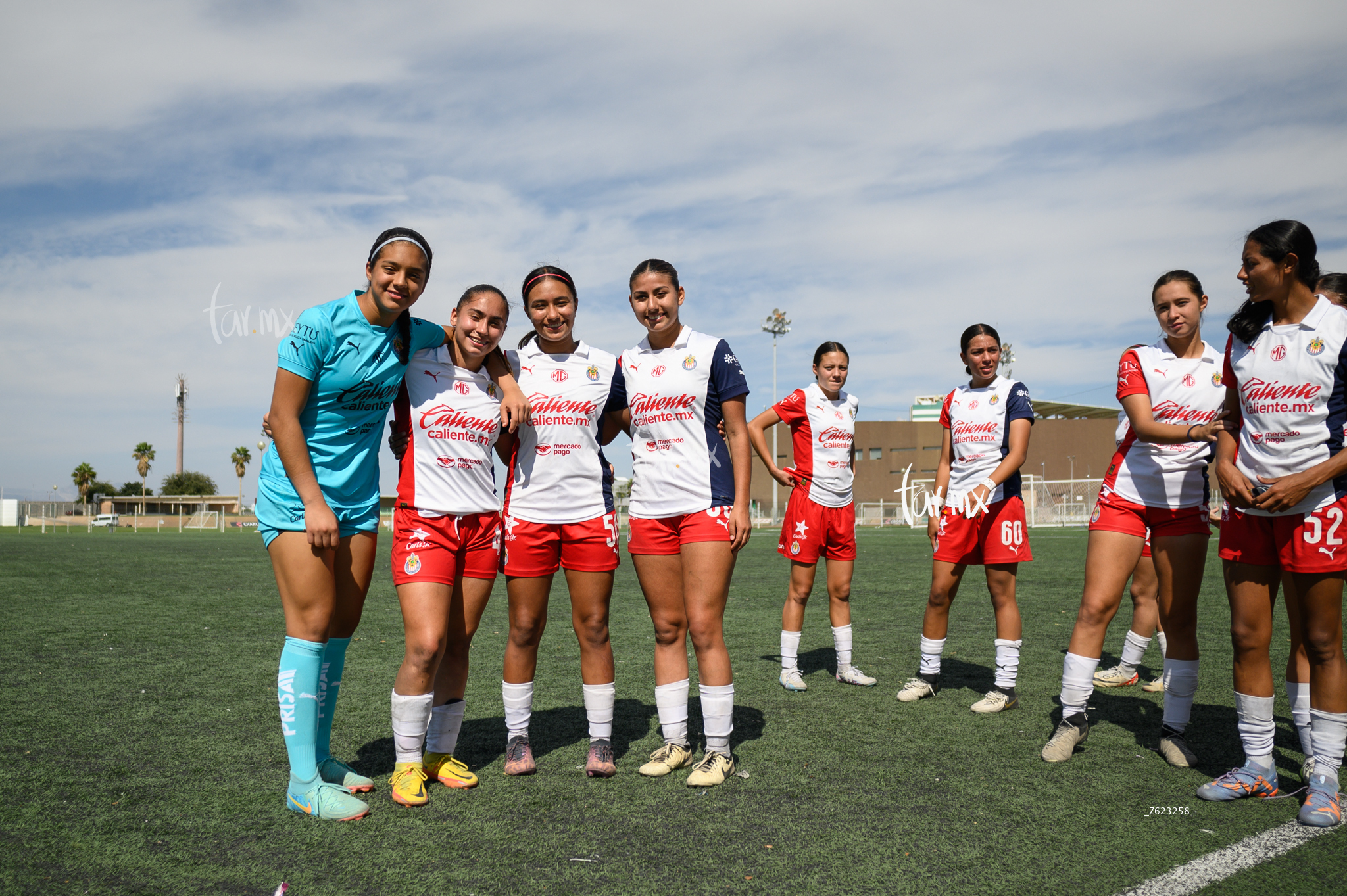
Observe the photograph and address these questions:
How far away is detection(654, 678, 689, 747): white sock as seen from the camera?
383cm

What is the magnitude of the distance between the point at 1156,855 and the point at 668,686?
78.5 inches

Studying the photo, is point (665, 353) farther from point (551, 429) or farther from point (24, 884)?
point (24, 884)

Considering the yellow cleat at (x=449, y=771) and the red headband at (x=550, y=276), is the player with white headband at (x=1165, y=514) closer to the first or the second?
the yellow cleat at (x=449, y=771)

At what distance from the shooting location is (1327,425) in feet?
10.6

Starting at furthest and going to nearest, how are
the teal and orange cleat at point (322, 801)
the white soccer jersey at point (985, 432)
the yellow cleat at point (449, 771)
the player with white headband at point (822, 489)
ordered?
1. the player with white headband at point (822, 489)
2. the white soccer jersey at point (985, 432)
3. the yellow cleat at point (449, 771)
4. the teal and orange cleat at point (322, 801)

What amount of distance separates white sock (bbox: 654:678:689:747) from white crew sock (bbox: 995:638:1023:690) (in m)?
2.17

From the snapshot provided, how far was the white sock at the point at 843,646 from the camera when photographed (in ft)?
19.0

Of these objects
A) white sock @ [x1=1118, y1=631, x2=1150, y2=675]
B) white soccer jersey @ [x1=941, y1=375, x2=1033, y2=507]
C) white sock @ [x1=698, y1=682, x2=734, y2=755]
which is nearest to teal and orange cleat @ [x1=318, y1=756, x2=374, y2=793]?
white sock @ [x1=698, y1=682, x2=734, y2=755]

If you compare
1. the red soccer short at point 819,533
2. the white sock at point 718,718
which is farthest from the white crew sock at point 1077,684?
the red soccer short at point 819,533

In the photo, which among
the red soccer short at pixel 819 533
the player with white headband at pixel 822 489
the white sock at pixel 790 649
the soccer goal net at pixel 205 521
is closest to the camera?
the white sock at pixel 790 649

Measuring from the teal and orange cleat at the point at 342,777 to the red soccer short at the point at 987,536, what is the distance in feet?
11.8

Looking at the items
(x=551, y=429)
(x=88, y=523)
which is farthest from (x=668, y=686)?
(x=88, y=523)

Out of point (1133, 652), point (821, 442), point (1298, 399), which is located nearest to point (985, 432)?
point (821, 442)

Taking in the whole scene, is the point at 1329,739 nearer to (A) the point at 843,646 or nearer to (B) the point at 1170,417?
(B) the point at 1170,417
